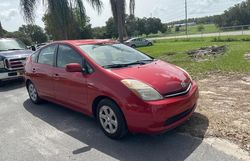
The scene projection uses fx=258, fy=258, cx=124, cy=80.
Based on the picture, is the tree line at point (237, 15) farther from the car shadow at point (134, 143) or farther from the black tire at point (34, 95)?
the car shadow at point (134, 143)

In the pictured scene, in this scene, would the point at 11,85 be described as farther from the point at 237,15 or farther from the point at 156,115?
the point at 237,15

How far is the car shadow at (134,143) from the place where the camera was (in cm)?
355

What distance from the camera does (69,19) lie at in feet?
47.1

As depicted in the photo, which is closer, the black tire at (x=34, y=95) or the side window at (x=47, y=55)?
the side window at (x=47, y=55)

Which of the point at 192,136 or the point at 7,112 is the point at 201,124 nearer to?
the point at 192,136

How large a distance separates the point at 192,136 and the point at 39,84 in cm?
369

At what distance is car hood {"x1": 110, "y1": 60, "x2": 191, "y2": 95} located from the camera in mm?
3750

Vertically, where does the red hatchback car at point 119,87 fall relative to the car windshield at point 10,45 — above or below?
below

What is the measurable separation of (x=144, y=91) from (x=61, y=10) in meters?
11.6

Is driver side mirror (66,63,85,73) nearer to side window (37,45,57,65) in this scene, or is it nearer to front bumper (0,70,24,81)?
side window (37,45,57,65)

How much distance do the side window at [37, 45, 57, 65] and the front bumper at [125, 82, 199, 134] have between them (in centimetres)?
256

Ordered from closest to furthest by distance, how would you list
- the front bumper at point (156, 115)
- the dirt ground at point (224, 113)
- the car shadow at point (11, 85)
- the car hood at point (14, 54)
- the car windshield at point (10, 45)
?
the front bumper at point (156, 115) → the dirt ground at point (224, 113) → the car shadow at point (11, 85) → the car hood at point (14, 54) → the car windshield at point (10, 45)

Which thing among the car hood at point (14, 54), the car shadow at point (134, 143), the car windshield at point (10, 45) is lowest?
the car shadow at point (134, 143)

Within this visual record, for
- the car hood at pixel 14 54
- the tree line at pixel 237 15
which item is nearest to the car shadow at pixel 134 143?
the car hood at pixel 14 54
